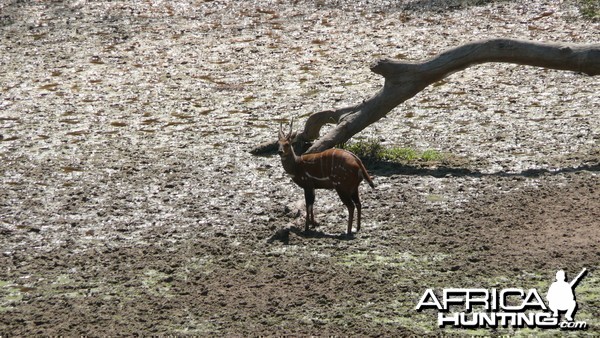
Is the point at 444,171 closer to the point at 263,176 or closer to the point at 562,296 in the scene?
the point at 263,176

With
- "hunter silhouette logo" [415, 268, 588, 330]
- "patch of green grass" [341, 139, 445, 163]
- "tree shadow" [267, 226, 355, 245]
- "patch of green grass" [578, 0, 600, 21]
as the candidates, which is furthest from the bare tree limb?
"patch of green grass" [578, 0, 600, 21]

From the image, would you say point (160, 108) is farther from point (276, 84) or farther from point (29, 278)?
point (29, 278)

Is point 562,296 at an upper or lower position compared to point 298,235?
upper

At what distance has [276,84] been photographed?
1407 centimetres

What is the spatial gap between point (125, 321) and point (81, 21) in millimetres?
11000

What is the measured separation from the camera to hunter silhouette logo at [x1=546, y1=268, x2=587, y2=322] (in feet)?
23.7

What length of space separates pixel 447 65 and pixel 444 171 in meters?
1.31

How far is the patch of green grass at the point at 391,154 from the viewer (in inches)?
437

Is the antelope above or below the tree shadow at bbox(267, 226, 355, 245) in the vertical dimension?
above

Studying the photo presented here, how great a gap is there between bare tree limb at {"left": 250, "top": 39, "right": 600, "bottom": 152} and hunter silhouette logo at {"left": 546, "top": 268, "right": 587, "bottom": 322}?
13.0 ft

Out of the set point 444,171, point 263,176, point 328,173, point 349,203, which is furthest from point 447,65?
point 349,203

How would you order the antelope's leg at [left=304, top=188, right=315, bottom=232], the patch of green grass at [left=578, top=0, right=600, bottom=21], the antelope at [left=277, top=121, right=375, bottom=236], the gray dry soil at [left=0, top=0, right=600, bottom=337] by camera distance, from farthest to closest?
the patch of green grass at [left=578, top=0, right=600, bottom=21], the antelope's leg at [left=304, top=188, right=315, bottom=232], the antelope at [left=277, top=121, right=375, bottom=236], the gray dry soil at [left=0, top=0, right=600, bottom=337]

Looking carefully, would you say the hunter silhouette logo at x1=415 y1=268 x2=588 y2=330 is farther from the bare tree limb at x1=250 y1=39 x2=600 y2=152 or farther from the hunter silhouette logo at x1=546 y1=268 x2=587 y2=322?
the bare tree limb at x1=250 y1=39 x2=600 y2=152

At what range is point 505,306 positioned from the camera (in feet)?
24.2
